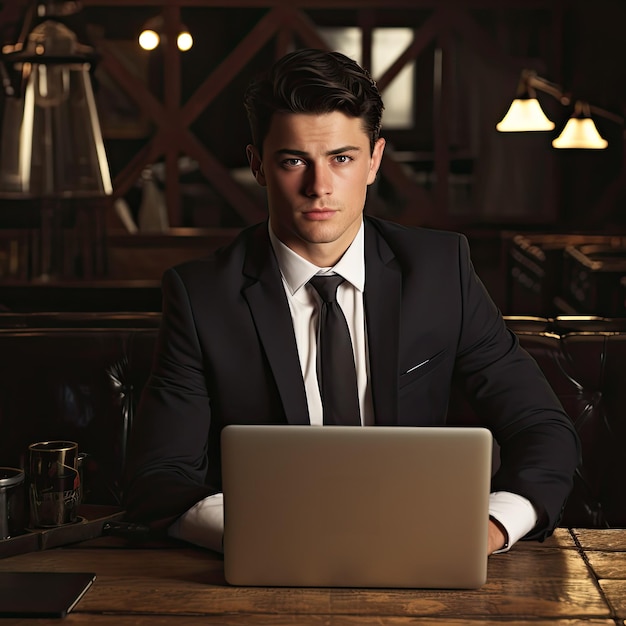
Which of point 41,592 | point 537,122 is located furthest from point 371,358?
point 537,122

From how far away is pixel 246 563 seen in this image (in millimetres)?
1214

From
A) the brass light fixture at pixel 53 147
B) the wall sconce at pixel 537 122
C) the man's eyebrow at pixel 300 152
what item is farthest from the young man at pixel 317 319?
the wall sconce at pixel 537 122

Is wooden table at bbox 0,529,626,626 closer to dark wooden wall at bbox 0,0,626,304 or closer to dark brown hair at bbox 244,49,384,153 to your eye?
dark brown hair at bbox 244,49,384,153

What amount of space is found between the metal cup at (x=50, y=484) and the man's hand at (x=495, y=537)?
0.62 metres

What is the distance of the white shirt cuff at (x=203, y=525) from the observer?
1384 mm

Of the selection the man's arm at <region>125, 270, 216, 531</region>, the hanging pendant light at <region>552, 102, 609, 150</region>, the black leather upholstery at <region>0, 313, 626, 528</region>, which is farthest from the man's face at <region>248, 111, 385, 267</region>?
the hanging pendant light at <region>552, 102, 609, 150</region>

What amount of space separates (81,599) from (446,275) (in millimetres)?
986

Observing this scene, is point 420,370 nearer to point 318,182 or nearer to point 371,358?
point 371,358

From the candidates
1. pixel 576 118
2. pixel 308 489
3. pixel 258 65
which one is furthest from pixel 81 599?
pixel 258 65

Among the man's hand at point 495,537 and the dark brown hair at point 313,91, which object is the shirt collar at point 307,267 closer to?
the dark brown hair at point 313,91

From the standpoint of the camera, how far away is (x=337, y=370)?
1788mm

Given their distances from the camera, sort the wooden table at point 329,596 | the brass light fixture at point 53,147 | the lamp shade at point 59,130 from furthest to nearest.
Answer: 1. the lamp shade at point 59,130
2. the brass light fixture at point 53,147
3. the wooden table at point 329,596

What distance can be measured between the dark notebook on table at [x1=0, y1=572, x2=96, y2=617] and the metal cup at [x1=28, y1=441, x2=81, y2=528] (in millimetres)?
160

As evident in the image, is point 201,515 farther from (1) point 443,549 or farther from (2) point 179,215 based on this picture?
(2) point 179,215
